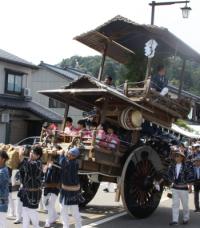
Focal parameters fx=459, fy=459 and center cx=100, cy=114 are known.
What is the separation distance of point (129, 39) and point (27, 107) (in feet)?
71.7

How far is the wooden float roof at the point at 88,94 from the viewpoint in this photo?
9.57m

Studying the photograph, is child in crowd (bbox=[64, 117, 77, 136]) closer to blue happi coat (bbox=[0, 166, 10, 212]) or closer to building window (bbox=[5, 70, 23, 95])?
blue happi coat (bbox=[0, 166, 10, 212])

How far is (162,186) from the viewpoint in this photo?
1094cm

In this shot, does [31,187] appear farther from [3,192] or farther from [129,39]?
[129,39]

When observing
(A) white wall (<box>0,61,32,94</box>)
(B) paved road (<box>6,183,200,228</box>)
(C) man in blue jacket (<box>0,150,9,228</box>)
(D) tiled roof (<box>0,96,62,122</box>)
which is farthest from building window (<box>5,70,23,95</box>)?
(C) man in blue jacket (<box>0,150,9,228</box>)

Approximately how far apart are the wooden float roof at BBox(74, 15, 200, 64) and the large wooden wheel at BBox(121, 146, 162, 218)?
106 inches

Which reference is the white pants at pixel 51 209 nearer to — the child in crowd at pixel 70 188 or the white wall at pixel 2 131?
the child in crowd at pixel 70 188

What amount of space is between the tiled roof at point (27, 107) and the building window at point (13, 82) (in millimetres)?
657

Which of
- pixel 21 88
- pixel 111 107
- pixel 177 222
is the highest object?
pixel 21 88

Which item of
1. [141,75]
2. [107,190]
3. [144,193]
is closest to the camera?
[144,193]

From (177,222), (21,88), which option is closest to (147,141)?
(177,222)

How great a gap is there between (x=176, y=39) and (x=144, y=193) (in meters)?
3.75

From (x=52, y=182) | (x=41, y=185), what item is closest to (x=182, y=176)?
(x=52, y=182)

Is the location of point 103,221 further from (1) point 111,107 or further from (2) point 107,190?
(2) point 107,190
